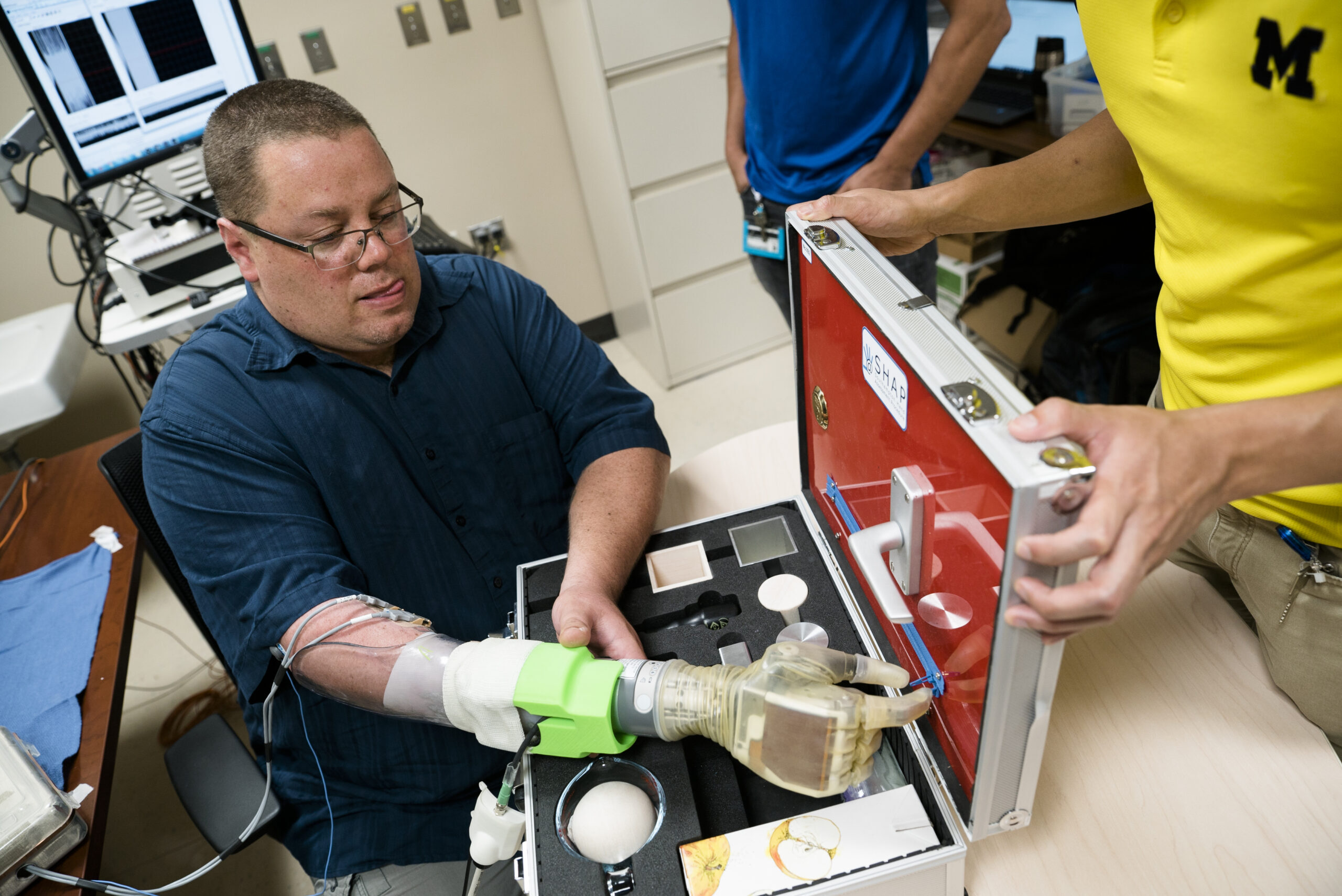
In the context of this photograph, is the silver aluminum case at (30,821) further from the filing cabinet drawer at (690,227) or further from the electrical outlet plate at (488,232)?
the electrical outlet plate at (488,232)

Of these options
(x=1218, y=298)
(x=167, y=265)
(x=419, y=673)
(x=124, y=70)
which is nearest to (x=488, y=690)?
(x=419, y=673)

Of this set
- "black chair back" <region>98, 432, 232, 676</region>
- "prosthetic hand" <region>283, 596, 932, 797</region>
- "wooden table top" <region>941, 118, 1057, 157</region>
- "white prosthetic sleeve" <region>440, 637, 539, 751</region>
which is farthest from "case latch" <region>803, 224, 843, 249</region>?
"wooden table top" <region>941, 118, 1057, 157</region>

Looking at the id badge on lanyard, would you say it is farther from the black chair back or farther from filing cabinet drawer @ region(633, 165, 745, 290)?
the black chair back

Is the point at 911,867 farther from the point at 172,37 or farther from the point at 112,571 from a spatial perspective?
the point at 172,37

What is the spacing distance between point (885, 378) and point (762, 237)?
1.18 m

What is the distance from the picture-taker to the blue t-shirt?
146 centimetres

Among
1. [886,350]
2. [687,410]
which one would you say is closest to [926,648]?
[886,350]

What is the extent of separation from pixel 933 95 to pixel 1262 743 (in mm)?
1164

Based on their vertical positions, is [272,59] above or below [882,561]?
above

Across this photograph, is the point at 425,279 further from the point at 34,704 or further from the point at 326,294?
the point at 34,704

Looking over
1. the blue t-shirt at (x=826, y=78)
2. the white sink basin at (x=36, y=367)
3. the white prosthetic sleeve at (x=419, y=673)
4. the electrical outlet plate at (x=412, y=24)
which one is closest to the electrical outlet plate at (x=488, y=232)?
the electrical outlet plate at (x=412, y=24)

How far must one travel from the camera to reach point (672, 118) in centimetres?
245

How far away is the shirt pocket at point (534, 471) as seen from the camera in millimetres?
1225

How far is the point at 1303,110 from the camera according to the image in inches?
22.4
